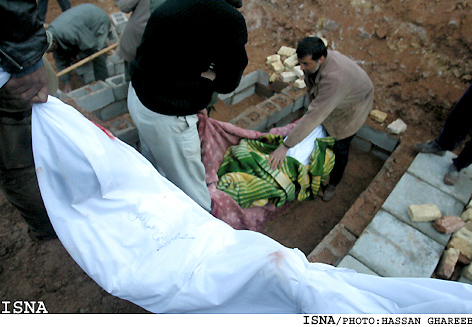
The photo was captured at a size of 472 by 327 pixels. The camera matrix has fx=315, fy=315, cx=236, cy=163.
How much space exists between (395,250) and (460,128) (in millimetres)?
1445

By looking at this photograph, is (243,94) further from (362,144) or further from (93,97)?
(93,97)

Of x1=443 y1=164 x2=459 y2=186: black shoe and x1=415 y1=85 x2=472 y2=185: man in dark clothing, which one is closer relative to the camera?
x1=415 y1=85 x2=472 y2=185: man in dark clothing

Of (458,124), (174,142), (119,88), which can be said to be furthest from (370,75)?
(174,142)

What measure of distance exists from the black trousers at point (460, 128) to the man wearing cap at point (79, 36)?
4892mm

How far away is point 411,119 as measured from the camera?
3.83m

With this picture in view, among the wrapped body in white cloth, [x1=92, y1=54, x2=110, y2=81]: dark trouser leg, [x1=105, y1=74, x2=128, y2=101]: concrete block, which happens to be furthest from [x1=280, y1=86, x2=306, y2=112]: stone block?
[x1=92, y1=54, x2=110, y2=81]: dark trouser leg

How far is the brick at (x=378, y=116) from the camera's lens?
3775mm

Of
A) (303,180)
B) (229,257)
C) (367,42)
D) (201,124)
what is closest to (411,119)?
(367,42)

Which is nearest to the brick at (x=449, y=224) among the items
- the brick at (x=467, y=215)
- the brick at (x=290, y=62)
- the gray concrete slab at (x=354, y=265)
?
the brick at (x=467, y=215)

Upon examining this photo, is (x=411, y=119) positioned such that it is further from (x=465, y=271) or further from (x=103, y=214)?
(x=103, y=214)

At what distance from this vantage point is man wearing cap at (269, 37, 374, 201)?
2.64 metres

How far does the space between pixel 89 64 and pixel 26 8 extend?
4.12 metres

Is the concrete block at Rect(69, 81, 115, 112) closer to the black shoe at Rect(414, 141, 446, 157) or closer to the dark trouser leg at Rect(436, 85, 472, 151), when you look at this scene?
the black shoe at Rect(414, 141, 446, 157)

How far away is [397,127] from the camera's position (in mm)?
3662
